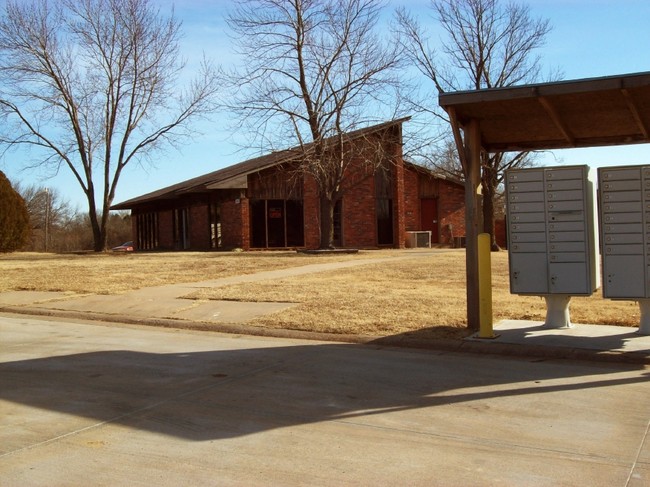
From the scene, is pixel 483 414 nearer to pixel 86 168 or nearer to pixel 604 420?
pixel 604 420

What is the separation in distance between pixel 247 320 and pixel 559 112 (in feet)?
18.8

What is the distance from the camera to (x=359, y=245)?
112 ft

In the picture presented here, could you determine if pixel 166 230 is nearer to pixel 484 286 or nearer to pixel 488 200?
pixel 488 200

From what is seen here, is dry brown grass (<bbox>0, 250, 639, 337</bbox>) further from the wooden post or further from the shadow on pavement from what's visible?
the shadow on pavement

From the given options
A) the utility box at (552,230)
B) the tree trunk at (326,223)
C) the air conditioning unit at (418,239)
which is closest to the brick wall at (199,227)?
the tree trunk at (326,223)

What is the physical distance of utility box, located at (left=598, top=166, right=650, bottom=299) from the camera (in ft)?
26.8

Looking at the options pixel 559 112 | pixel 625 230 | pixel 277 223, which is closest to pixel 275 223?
pixel 277 223

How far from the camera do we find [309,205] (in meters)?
32.9

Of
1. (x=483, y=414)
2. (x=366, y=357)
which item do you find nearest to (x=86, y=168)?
(x=366, y=357)

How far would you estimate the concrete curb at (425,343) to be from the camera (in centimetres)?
767

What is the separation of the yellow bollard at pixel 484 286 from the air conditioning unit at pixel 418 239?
85.1 ft

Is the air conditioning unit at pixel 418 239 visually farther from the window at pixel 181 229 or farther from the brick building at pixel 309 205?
the window at pixel 181 229

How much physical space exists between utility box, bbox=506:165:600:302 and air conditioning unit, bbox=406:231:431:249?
84.3 ft

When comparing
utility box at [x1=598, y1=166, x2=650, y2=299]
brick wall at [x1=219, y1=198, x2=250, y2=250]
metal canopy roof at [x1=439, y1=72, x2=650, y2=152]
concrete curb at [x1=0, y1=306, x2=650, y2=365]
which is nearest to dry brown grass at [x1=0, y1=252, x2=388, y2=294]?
concrete curb at [x1=0, y1=306, x2=650, y2=365]
